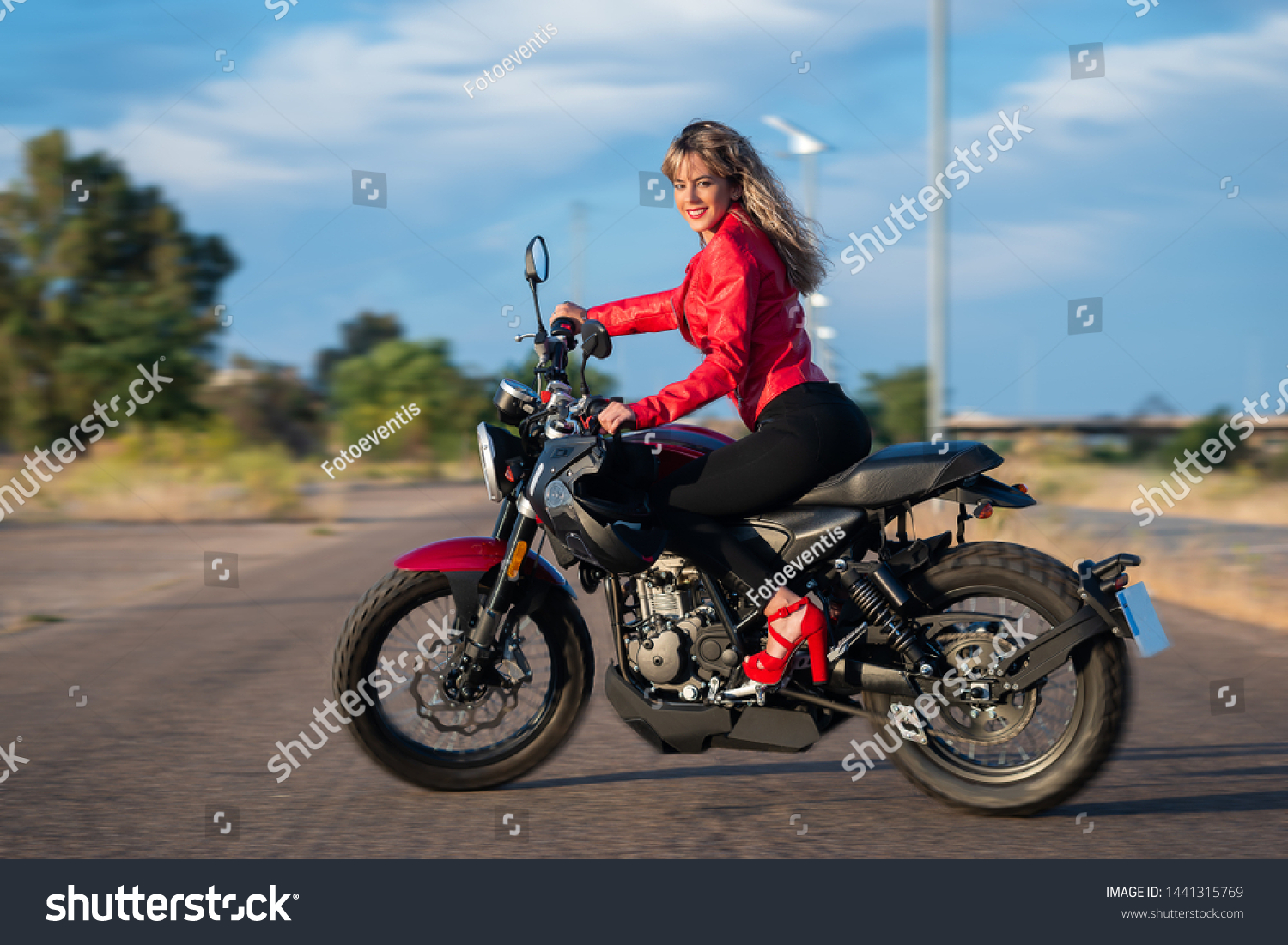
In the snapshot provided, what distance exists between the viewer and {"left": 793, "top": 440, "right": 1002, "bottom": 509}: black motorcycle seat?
14.5ft

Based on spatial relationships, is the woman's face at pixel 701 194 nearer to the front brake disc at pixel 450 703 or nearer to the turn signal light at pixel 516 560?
the turn signal light at pixel 516 560

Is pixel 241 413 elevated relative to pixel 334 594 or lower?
elevated

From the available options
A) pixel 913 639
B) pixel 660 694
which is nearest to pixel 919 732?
pixel 913 639

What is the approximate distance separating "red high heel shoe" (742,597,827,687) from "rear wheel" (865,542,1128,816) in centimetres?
28

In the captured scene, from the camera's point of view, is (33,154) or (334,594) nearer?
(334,594)

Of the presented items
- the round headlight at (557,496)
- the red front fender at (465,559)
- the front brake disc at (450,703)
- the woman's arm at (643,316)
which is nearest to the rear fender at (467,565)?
the red front fender at (465,559)

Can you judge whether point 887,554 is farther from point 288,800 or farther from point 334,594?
point 334,594

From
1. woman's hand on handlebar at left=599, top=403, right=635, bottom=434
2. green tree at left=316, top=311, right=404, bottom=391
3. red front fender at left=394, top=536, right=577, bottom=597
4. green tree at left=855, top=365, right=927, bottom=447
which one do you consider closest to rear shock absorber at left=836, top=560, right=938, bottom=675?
woman's hand on handlebar at left=599, top=403, right=635, bottom=434

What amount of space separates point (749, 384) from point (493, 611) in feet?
3.97

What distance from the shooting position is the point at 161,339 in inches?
1218

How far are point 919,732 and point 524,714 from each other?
142cm

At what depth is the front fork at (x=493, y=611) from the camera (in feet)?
15.8

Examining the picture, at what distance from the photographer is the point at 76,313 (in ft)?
101
